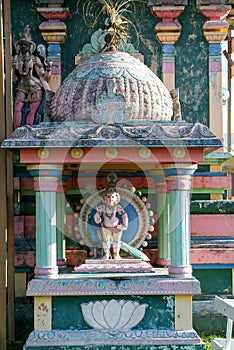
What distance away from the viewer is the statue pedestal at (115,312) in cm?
698

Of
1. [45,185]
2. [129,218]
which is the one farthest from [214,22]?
[45,185]

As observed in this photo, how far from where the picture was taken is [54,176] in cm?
708

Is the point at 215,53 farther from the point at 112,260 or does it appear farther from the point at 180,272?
the point at 180,272

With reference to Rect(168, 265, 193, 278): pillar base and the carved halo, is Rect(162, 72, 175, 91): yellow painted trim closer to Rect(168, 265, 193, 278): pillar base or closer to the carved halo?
the carved halo

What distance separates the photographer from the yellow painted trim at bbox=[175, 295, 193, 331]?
279 inches

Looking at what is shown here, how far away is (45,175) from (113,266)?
124cm

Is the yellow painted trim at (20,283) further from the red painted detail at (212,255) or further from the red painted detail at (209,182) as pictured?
the red painted detail at (209,182)

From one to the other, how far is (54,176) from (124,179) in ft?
6.01

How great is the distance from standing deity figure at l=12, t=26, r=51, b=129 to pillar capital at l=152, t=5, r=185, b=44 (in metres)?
1.59

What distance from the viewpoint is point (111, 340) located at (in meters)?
6.98

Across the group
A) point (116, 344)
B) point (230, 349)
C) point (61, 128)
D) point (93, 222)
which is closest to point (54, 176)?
point (61, 128)

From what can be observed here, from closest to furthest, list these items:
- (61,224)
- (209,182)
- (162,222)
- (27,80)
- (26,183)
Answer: (61,224) < (162,222) < (26,183) < (209,182) < (27,80)

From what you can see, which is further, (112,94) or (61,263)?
(61,263)

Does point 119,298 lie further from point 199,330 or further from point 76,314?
point 199,330
